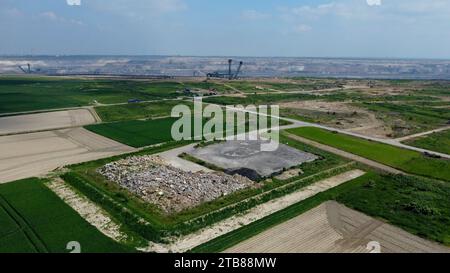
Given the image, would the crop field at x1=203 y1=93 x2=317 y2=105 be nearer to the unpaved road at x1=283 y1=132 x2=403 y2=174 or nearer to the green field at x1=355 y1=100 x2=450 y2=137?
the green field at x1=355 y1=100 x2=450 y2=137

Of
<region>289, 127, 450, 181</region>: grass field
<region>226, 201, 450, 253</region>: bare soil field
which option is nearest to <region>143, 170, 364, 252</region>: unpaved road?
<region>226, 201, 450, 253</region>: bare soil field

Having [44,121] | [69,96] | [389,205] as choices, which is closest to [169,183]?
[389,205]

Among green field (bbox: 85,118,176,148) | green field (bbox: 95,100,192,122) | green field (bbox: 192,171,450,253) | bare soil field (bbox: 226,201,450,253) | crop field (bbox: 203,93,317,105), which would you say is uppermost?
crop field (bbox: 203,93,317,105)

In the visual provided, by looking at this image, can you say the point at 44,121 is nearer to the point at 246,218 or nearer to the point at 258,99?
the point at 246,218

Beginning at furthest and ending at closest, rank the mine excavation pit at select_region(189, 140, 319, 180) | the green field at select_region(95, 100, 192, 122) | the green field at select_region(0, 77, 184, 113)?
the green field at select_region(0, 77, 184, 113) < the green field at select_region(95, 100, 192, 122) < the mine excavation pit at select_region(189, 140, 319, 180)

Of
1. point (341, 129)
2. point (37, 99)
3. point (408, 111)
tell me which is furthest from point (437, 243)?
point (37, 99)
